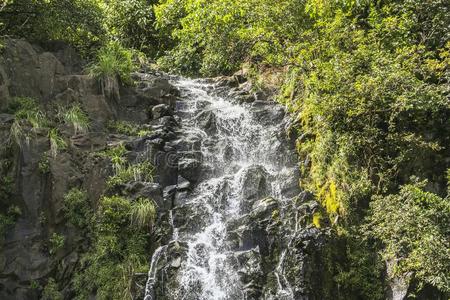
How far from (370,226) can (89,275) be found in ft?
22.1

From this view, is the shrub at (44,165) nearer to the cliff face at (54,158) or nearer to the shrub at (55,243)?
the cliff face at (54,158)

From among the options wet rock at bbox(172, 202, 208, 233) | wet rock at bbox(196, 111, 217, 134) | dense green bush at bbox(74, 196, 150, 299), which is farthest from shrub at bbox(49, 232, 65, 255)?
wet rock at bbox(196, 111, 217, 134)

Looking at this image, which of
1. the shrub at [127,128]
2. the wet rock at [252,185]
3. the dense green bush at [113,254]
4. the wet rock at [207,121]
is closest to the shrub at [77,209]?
the dense green bush at [113,254]

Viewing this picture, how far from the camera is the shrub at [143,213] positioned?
1077cm

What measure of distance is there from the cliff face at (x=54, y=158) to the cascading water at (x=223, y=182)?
1093mm

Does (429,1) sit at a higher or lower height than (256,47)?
higher

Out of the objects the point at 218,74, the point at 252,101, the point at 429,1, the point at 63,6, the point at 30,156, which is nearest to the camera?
the point at 30,156

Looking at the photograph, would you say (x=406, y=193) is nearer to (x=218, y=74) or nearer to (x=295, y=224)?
(x=295, y=224)

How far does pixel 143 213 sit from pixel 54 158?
2.76 meters

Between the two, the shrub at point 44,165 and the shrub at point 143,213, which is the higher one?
the shrub at point 44,165

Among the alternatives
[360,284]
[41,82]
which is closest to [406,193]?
[360,284]

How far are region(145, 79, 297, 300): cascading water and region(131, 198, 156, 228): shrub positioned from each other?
65 centimetres

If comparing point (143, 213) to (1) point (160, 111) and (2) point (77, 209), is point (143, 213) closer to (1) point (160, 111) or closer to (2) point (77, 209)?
(2) point (77, 209)

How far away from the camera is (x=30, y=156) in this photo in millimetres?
10922
